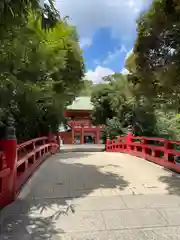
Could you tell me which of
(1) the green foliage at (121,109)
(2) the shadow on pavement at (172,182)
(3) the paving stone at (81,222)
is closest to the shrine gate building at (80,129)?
(1) the green foliage at (121,109)

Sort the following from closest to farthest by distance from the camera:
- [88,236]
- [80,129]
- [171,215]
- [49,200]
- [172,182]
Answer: [88,236] → [171,215] → [49,200] → [172,182] → [80,129]

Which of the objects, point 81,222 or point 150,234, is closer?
point 150,234

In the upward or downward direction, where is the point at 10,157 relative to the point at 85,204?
upward

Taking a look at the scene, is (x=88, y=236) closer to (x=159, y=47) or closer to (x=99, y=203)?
(x=99, y=203)

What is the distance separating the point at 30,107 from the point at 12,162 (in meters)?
2.78

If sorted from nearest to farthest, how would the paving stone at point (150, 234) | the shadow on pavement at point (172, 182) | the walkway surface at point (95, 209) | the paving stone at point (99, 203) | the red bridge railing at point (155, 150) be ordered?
the paving stone at point (150, 234), the walkway surface at point (95, 209), the paving stone at point (99, 203), the shadow on pavement at point (172, 182), the red bridge railing at point (155, 150)

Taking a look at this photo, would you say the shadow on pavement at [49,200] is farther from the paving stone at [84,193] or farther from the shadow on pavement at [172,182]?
the shadow on pavement at [172,182]

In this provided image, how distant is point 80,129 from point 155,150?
2560 centimetres

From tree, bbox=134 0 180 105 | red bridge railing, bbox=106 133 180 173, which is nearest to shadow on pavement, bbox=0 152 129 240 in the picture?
red bridge railing, bbox=106 133 180 173

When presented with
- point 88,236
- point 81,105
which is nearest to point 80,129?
point 81,105

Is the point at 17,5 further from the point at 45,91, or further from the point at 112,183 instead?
the point at 112,183

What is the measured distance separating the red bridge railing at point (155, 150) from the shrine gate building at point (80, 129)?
17.8 meters

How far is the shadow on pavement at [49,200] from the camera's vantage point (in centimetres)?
353

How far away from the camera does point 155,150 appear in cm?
915
